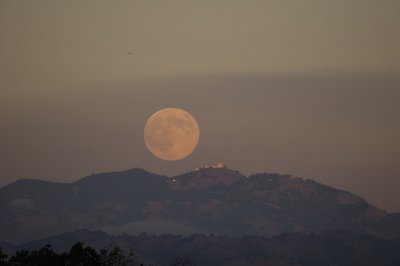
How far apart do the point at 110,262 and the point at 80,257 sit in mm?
4666

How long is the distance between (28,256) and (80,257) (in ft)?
25.9

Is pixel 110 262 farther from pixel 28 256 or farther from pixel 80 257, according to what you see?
pixel 28 256

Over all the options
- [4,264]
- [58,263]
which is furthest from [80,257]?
[4,264]

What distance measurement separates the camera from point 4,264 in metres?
110

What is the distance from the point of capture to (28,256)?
4520 inches

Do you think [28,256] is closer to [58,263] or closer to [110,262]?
[58,263]

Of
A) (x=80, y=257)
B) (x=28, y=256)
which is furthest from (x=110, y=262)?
(x=28, y=256)

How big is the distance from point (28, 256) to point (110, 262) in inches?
478

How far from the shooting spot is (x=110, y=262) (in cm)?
11569

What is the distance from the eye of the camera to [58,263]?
114 metres

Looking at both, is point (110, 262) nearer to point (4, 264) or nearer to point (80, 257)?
point (80, 257)

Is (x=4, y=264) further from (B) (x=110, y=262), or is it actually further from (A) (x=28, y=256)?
(B) (x=110, y=262)

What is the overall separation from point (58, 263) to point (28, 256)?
4.74 metres

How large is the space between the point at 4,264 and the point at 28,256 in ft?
17.9
